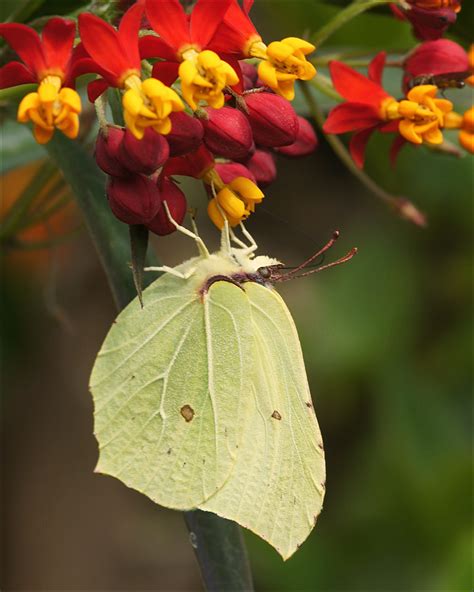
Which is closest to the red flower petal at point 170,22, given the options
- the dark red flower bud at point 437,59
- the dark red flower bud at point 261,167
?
the dark red flower bud at point 261,167

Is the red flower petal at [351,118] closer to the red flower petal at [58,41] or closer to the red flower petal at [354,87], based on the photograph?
the red flower petal at [354,87]

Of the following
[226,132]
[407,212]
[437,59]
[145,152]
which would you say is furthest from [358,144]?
[145,152]

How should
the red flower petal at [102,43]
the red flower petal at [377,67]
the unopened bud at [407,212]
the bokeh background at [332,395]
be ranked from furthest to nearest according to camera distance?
the bokeh background at [332,395], the unopened bud at [407,212], the red flower petal at [377,67], the red flower petal at [102,43]

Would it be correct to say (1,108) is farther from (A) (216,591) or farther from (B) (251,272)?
(A) (216,591)

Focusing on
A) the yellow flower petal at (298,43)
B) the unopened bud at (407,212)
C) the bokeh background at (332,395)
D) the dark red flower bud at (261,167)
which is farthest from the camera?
the bokeh background at (332,395)

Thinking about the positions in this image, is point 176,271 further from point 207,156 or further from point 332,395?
point 332,395

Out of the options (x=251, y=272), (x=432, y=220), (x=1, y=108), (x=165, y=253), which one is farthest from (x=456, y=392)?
(x=1, y=108)
